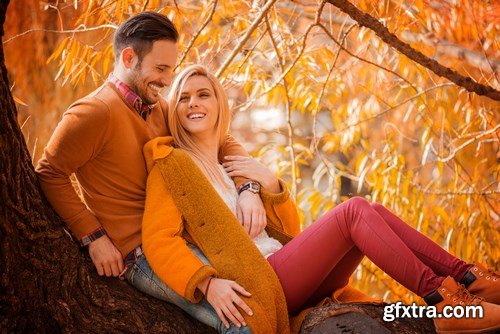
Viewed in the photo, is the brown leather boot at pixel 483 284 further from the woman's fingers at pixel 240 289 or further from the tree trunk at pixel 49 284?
the woman's fingers at pixel 240 289

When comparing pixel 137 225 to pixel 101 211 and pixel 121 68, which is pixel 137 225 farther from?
pixel 121 68

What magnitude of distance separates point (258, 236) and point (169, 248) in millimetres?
405

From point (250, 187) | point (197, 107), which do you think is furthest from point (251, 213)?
point (197, 107)

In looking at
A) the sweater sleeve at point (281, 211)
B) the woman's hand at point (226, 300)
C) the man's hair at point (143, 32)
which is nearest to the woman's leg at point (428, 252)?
the sweater sleeve at point (281, 211)

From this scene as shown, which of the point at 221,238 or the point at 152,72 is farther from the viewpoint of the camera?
the point at 152,72

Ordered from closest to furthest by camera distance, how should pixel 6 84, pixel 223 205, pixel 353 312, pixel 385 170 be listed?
1. pixel 6 84
2. pixel 353 312
3. pixel 223 205
4. pixel 385 170

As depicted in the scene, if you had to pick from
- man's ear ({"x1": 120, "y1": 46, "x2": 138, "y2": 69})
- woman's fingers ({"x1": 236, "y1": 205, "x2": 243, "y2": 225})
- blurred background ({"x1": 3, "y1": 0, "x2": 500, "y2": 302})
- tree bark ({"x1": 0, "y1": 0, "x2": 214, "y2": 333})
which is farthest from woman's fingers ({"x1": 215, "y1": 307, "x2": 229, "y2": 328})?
blurred background ({"x1": 3, "y1": 0, "x2": 500, "y2": 302})

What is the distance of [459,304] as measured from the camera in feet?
6.73

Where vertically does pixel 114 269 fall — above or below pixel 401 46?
below

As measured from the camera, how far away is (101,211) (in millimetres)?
2197

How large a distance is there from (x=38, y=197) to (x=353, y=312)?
965 mm

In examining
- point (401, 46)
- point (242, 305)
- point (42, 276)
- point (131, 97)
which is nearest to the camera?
point (42, 276)

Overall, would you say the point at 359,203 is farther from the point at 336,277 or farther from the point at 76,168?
the point at 76,168

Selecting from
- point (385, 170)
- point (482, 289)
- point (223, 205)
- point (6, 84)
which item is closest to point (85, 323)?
point (223, 205)
